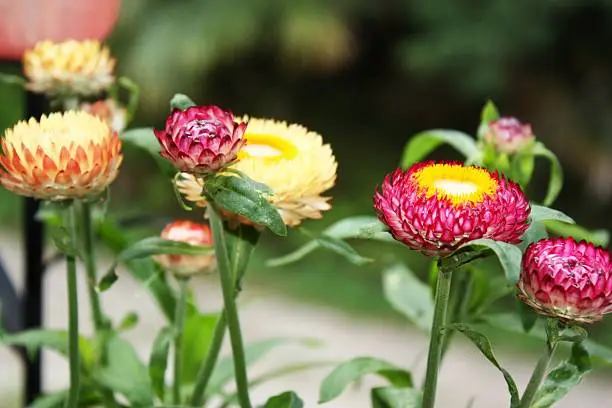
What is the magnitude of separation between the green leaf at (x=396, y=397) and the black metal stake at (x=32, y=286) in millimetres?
296

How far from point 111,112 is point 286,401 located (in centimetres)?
25

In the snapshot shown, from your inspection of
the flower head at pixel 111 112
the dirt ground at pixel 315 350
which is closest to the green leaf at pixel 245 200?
the flower head at pixel 111 112

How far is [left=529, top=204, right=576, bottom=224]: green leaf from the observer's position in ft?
1.43

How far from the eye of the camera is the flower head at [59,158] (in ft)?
1.46

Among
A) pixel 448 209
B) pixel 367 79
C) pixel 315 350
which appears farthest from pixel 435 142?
pixel 367 79

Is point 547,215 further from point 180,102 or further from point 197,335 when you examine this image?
Result: point 197,335

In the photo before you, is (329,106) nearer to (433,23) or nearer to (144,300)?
(433,23)

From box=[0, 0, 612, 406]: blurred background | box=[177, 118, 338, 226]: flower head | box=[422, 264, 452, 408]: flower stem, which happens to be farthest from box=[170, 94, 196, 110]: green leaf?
box=[0, 0, 612, 406]: blurred background

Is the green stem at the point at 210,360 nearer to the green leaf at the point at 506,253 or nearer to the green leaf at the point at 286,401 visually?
the green leaf at the point at 286,401

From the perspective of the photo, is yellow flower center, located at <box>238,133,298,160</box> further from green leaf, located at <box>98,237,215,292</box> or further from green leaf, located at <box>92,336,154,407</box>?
green leaf, located at <box>92,336,154,407</box>

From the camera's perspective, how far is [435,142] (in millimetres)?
710

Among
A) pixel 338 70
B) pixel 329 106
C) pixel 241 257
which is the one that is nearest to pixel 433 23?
pixel 338 70

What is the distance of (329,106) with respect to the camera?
314cm

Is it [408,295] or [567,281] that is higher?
[567,281]
